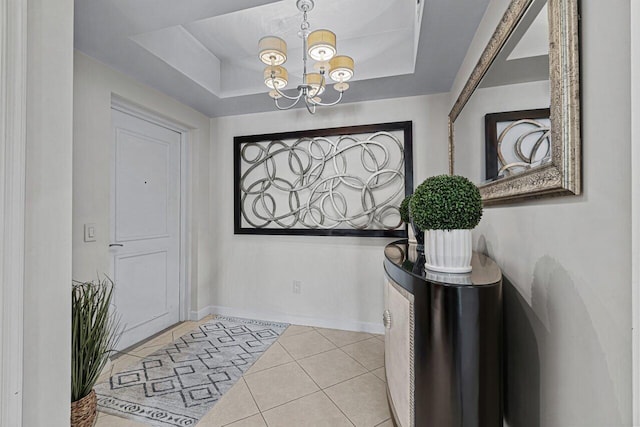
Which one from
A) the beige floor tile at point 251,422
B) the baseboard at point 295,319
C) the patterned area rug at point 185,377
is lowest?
the beige floor tile at point 251,422

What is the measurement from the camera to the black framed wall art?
280cm

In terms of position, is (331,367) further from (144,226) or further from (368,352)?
(144,226)

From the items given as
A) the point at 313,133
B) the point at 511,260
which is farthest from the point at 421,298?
the point at 313,133

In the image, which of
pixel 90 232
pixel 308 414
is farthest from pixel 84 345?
pixel 308 414

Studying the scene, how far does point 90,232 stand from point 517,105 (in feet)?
8.71

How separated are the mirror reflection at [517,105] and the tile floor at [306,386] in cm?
149

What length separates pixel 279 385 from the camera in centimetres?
198

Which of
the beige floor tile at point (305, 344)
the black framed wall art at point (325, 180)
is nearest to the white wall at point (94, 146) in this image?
the black framed wall art at point (325, 180)

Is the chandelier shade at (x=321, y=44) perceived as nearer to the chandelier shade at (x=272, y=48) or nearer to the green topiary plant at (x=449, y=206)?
the chandelier shade at (x=272, y=48)

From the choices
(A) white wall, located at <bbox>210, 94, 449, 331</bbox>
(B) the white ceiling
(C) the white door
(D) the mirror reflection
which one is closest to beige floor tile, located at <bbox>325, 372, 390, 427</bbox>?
(A) white wall, located at <bbox>210, 94, 449, 331</bbox>

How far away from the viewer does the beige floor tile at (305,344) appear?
8.05 feet
